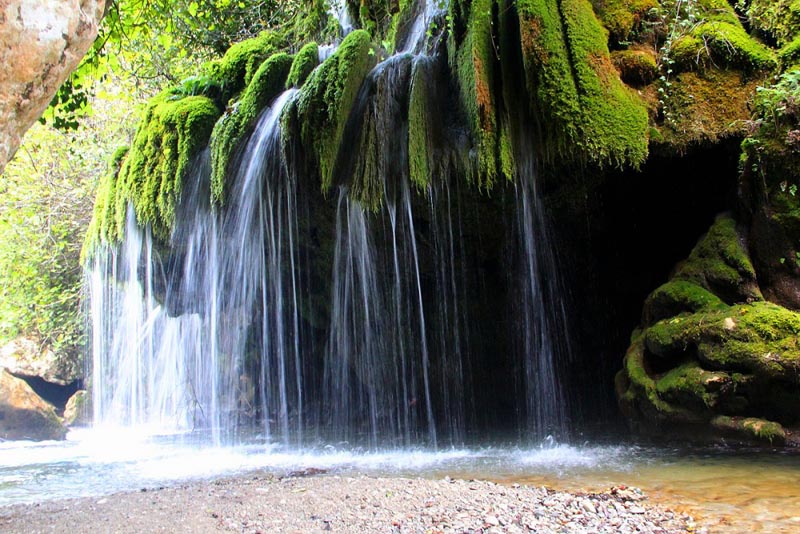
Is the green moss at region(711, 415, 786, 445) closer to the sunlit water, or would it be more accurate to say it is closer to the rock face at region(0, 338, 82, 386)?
the sunlit water

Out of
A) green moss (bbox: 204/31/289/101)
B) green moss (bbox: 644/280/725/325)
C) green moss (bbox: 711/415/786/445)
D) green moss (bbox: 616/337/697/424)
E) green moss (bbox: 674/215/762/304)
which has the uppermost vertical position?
green moss (bbox: 204/31/289/101)

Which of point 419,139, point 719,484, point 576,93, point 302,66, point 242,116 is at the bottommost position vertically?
point 719,484

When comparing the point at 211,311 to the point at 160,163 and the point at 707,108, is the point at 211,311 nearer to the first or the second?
the point at 160,163

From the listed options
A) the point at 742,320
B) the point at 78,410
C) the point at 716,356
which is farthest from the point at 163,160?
the point at 78,410

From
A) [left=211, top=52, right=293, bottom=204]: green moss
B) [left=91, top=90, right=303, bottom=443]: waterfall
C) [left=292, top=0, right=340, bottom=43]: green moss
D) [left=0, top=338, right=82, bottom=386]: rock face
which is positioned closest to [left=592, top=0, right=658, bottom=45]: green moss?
[left=91, top=90, right=303, bottom=443]: waterfall

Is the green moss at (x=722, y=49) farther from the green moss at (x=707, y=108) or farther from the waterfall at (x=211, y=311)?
the waterfall at (x=211, y=311)

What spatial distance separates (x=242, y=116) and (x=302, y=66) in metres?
1.15

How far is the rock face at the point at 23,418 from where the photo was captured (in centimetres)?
1535

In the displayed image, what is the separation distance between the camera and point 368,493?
407cm

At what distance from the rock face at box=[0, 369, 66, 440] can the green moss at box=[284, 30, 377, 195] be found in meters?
13.2

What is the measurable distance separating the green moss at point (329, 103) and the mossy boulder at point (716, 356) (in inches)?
165

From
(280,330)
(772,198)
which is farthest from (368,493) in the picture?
(280,330)

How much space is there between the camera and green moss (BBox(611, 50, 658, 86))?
6.28 meters

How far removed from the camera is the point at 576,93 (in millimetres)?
5785
